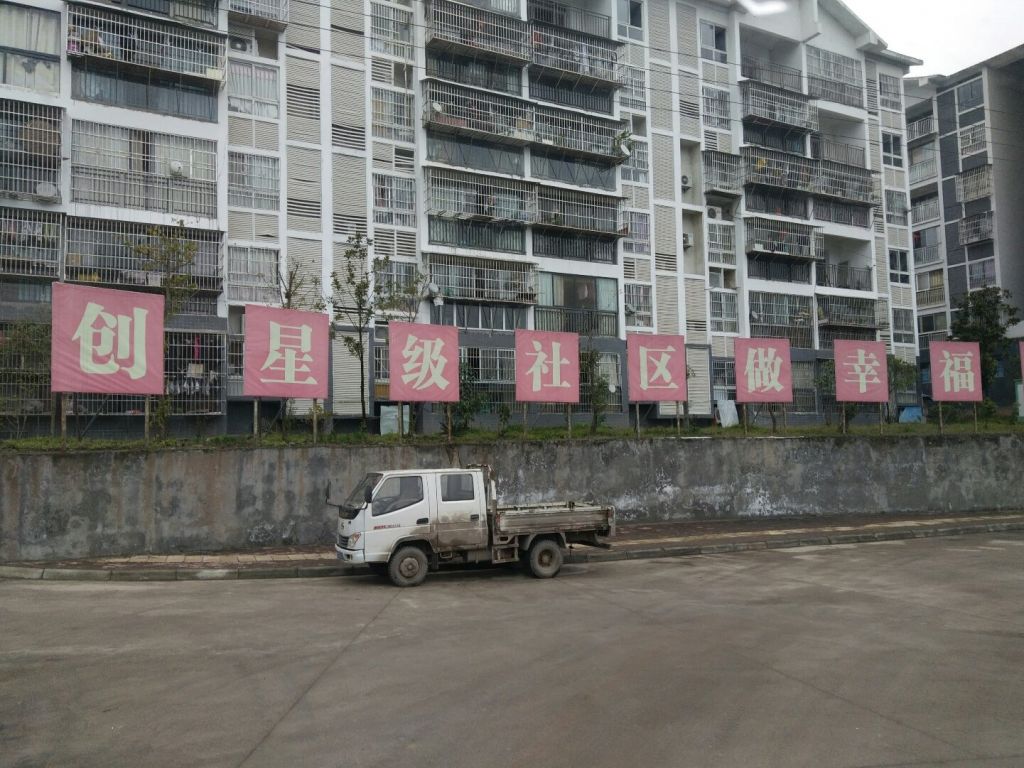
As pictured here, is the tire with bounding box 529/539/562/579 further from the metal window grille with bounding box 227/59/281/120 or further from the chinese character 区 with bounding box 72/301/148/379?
the metal window grille with bounding box 227/59/281/120

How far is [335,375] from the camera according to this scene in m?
26.1

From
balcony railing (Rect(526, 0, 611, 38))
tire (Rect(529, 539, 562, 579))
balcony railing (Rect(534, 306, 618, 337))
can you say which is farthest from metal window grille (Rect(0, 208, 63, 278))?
balcony railing (Rect(526, 0, 611, 38))

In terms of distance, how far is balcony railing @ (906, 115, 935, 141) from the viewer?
157 feet

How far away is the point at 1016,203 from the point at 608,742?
50031 mm

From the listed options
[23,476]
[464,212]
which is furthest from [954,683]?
[464,212]

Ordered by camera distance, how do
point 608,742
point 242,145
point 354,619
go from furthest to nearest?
1. point 242,145
2. point 354,619
3. point 608,742

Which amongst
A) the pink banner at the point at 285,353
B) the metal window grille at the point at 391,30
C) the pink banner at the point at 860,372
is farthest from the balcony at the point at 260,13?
the pink banner at the point at 860,372

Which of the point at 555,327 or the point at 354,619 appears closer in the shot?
the point at 354,619

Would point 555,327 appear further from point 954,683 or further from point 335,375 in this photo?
point 954,683

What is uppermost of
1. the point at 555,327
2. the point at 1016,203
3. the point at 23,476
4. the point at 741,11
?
the point at 741,11

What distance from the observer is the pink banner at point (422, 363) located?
17.4 meters

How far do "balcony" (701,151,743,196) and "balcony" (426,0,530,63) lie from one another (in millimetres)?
9633

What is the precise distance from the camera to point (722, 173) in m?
34.8

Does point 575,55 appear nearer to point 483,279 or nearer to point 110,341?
point 483,279
